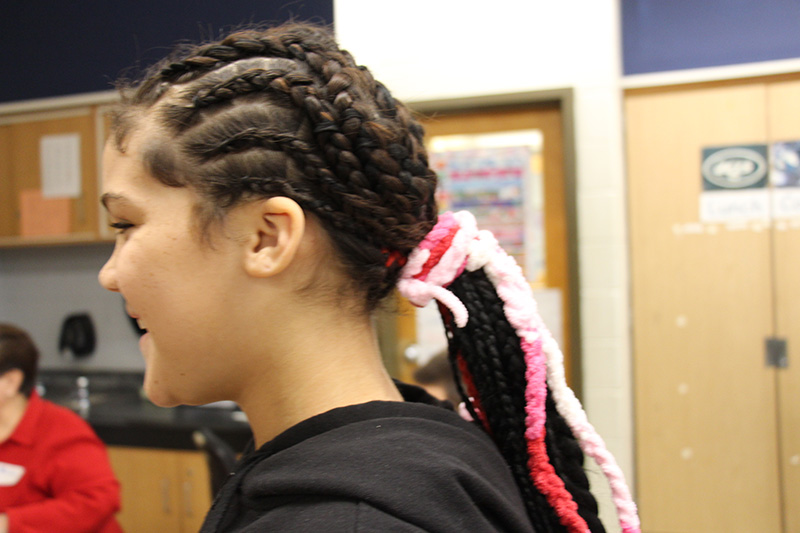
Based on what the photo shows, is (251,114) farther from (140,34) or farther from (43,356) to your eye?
(43,356)

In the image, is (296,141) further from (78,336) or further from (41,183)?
(78,336)

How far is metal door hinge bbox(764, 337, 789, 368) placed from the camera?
2316mm

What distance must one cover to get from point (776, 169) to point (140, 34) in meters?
2.31

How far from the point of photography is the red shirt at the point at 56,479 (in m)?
1.67

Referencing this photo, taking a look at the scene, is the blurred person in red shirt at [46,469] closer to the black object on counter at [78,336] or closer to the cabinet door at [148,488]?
the cabinet door at [148,488]

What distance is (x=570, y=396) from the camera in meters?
0.75

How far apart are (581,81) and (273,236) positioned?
1599mm

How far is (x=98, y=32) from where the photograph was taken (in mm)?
2396

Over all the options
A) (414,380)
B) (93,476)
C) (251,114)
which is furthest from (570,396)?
(93,476)

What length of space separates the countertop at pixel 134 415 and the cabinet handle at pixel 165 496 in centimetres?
16

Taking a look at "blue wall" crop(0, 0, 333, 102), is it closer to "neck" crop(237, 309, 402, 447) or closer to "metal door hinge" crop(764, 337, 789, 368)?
"neck" crop(237, 309, 402, 447)

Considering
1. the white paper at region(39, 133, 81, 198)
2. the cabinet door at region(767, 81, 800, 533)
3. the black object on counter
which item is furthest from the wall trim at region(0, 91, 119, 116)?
the cabinet door at region(767, 81, 800, 533)

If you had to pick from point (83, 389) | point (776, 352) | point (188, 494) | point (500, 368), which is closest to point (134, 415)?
point (188, 494)

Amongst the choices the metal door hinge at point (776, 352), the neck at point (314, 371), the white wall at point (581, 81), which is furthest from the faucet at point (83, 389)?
the metal door hinge at point (776, 352)
